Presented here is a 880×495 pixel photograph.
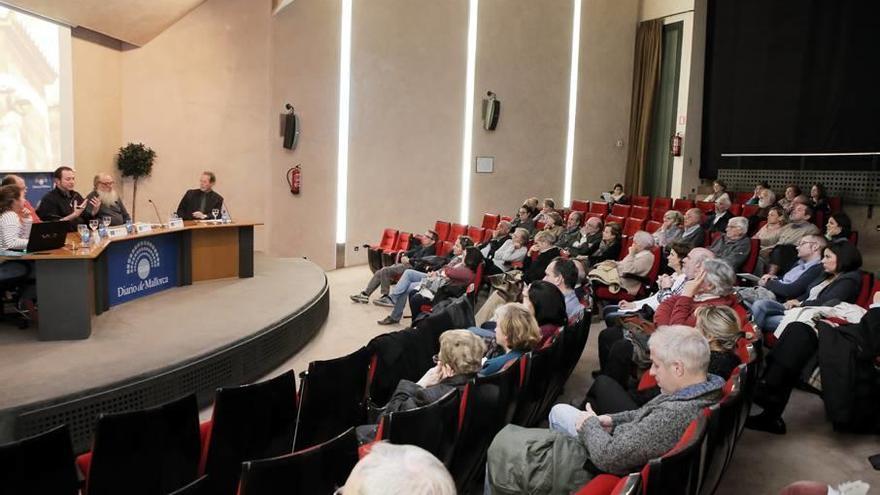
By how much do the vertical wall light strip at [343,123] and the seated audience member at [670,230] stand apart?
14.3 feet

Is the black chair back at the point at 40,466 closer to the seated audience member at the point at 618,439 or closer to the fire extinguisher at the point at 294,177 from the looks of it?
the seated audience member at the point at 618,439

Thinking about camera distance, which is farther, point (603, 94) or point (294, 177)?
point (603, 94)

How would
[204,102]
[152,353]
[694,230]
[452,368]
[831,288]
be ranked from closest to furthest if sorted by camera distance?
[452,368]
[152,353]
[831,288]
[694,230]
[204,102]

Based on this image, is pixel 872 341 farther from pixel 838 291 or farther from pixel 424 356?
pixel 424 356

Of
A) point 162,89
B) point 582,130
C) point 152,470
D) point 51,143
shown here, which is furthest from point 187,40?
point 152,470

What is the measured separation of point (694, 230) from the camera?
21.1 feet

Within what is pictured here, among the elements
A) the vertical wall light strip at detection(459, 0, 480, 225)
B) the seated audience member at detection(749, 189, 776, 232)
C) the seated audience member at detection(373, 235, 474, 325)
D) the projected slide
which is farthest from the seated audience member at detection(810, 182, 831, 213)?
the projected slide

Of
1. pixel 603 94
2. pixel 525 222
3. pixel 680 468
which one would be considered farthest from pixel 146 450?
pixel 603 94

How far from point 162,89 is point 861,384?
325 inches

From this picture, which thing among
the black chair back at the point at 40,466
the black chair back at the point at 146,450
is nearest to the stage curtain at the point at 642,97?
the black chair back at the point at 146,450

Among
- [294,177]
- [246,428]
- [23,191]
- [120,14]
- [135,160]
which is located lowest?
[246,428]

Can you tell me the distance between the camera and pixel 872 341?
10.4 feet

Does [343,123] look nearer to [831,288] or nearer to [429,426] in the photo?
[831,288]

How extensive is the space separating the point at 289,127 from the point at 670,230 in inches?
200
